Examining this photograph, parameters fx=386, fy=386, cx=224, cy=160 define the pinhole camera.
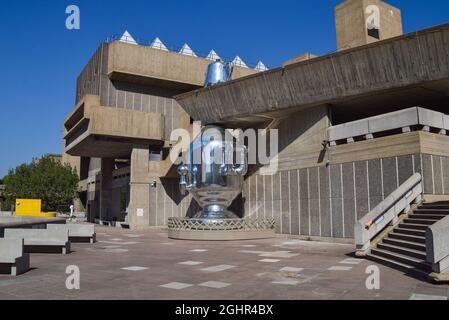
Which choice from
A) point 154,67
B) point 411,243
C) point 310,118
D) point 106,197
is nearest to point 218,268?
point 411,243

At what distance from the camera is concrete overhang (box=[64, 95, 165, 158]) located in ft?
115

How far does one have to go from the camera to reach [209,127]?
28.5m

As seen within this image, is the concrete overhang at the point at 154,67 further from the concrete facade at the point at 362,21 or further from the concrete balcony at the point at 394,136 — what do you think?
the concrete balcony at the point at 394,136

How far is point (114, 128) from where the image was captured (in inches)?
1400

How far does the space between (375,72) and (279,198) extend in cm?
1012

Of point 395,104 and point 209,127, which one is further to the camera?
point 209,127

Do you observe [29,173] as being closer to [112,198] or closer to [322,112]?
[112,198]

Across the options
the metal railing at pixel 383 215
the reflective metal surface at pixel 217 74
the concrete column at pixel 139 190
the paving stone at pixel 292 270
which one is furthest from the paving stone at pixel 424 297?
the concrete column at pixel 139 190

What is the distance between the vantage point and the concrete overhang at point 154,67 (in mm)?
37875

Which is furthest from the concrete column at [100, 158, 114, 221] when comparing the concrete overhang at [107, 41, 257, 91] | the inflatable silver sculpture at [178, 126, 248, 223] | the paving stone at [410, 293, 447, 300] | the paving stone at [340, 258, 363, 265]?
the paving stone at [410, 293, 447, 300]

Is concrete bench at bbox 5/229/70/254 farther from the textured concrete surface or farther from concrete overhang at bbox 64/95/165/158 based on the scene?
concrete overhang at bbox 64/95/165/158

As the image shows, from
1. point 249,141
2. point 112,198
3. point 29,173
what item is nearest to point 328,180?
point 249,141

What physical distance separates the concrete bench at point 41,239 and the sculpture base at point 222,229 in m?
9.34

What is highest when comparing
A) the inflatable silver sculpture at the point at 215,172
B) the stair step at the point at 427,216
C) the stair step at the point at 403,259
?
the inflatable silver sculpture at the point at 215,172
